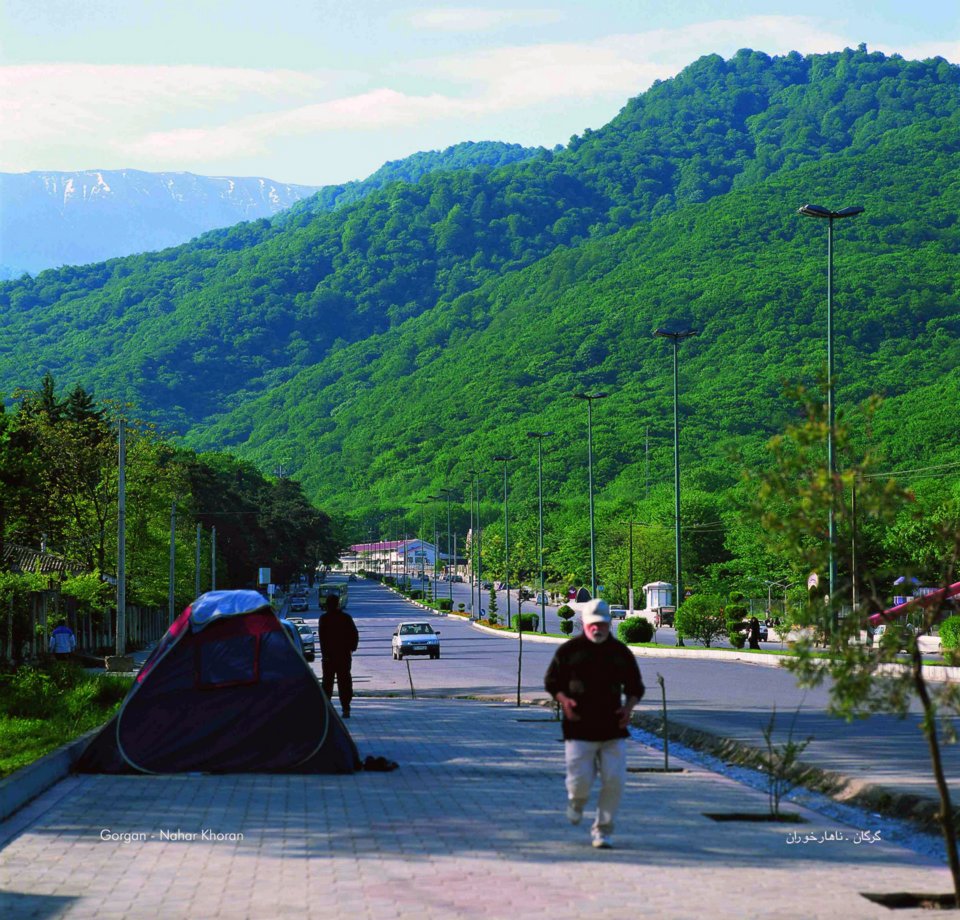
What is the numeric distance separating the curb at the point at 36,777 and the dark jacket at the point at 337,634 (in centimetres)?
481

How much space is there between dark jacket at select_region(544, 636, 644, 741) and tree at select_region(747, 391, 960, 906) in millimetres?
1421

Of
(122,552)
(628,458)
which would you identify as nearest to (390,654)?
(122,552)

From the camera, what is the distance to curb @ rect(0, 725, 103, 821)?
10.9 m

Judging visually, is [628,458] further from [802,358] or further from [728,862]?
[728,862]

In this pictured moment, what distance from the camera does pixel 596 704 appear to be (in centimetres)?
945

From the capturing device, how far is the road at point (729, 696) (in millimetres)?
14062

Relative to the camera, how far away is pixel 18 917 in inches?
288

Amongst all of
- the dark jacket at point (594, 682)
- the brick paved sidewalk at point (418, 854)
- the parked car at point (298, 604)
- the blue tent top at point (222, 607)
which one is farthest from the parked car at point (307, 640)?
the parked car at point (298, 604)

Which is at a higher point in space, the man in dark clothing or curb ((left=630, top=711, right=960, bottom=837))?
the man in dark clothing

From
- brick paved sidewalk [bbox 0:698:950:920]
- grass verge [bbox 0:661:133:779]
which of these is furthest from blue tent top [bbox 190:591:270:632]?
grass verge [bbox 0:661:133:779]

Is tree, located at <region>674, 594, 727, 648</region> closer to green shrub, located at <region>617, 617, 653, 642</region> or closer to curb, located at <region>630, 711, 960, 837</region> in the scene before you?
green shrub, located at <region>617, 617, 653, 642</region>

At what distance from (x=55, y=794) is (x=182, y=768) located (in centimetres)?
160

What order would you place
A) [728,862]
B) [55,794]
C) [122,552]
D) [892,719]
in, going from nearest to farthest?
[728,862], [55,794], [892,719], [122,552]

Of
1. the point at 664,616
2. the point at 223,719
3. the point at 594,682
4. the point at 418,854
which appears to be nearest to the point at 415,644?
the point at 223,719
